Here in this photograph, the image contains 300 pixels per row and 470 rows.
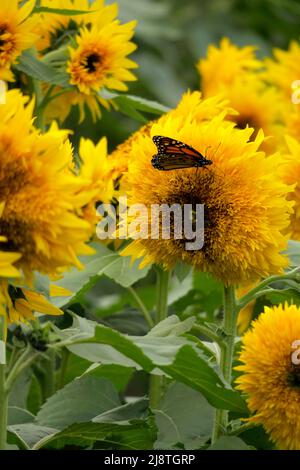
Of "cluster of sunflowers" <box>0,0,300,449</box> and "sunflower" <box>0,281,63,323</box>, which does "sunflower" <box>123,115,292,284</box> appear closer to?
"cluster of sunflowers" <box>0,0,300,449</box>

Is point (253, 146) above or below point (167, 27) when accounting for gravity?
below

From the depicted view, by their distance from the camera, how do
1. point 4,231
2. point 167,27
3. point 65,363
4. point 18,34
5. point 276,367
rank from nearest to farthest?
point 4,231, point 276,367, point 18,34, point 65,363, point 167,27

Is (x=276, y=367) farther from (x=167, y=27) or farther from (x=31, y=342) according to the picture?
(x=167, y=27)

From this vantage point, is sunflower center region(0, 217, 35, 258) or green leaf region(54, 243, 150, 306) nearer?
sunflower center region(0, 217, 35, 258)

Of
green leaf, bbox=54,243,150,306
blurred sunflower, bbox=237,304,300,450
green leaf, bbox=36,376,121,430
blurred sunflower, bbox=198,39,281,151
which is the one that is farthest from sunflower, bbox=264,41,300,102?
blurred sunflower, bbox=237,304,300,450

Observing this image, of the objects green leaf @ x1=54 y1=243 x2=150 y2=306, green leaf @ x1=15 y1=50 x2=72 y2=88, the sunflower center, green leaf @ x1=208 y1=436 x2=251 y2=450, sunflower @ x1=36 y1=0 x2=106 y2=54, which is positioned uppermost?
sunflower @ x1=36 y1=0 x2=106 y2=54

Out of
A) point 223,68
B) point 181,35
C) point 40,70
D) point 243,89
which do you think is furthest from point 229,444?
point 181,35

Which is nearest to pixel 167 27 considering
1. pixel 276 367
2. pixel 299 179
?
pixel 299 179

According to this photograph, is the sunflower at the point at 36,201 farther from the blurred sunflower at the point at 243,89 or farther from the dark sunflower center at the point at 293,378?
the blurred sunflower at the point at 243,89

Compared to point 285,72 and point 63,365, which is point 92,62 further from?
point 285,72
